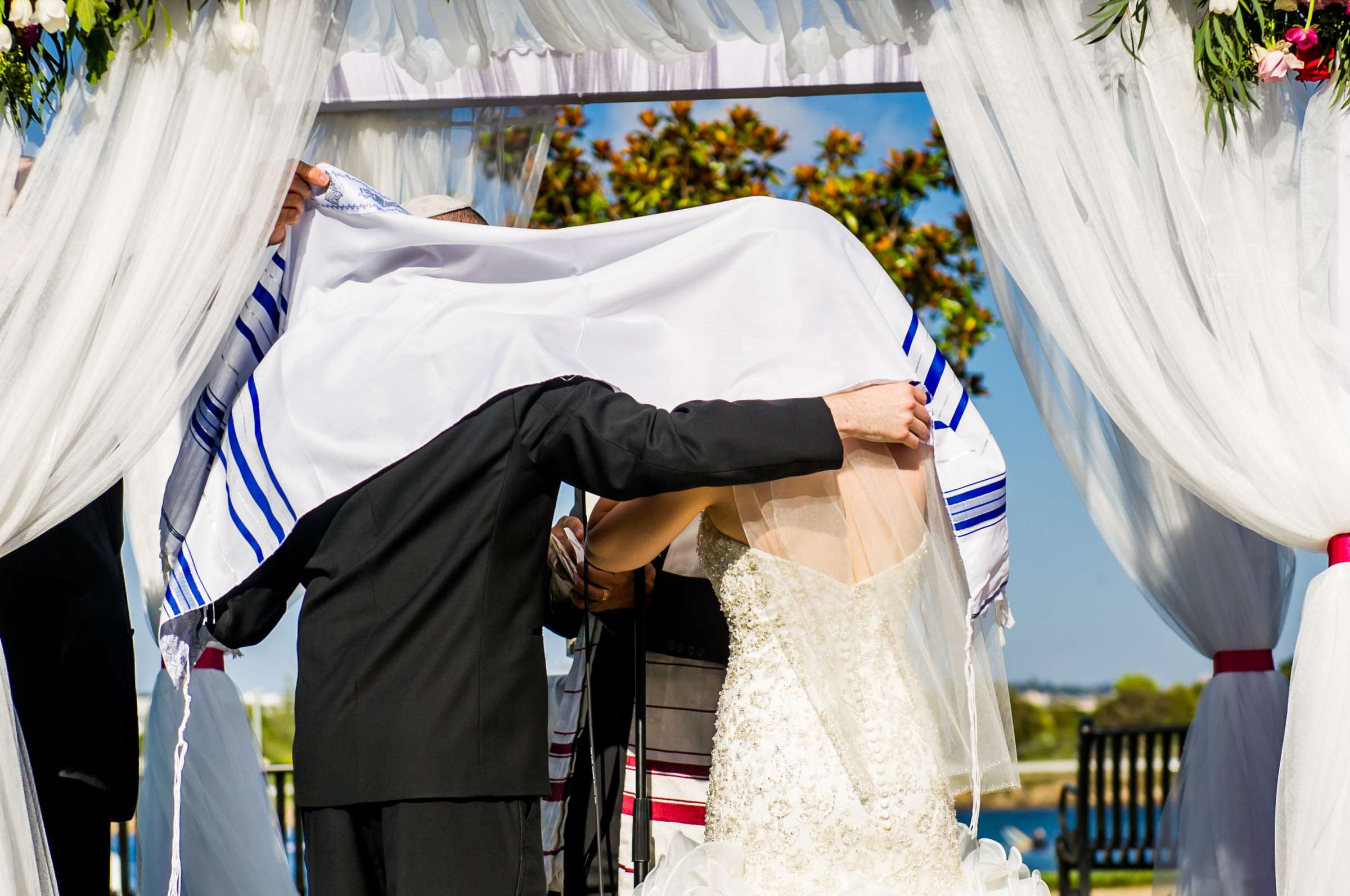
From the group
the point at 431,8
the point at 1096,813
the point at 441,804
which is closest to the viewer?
the point at 441,804

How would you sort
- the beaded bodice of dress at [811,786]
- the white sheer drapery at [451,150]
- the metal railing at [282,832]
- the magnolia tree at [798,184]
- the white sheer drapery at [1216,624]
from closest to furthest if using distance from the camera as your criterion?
the beaded bodice of dress at [811,786], the white sheer drapery at [1216,624], the white sheer drapery at [451,150], the metal railing at [282,832], the magnolia tree at [798,184]

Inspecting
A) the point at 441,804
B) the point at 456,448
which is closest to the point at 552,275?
the point at 456,448

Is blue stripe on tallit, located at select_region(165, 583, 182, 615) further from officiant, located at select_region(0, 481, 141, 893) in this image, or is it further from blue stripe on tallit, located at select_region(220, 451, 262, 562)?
officiant, located at select_region(0, 481, 141, 893)

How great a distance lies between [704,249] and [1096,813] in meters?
3.33

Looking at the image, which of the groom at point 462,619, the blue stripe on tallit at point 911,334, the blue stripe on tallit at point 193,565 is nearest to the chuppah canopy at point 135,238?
the blue stripe on tallit at point 193,565

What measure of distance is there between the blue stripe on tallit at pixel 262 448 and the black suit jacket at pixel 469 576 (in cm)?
11

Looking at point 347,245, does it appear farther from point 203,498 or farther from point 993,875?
point 993,875

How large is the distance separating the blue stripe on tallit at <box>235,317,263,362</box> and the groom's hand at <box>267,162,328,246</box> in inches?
6.8

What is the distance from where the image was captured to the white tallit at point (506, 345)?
235 centimetres

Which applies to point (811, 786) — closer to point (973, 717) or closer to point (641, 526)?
point (973, 717)

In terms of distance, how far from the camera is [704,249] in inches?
99.1

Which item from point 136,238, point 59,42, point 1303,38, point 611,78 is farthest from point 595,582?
point 1303,38

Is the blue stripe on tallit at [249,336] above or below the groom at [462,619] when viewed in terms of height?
above

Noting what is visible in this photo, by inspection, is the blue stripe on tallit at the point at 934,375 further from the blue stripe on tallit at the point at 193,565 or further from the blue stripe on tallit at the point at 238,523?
the blue stripe on tallit at the point at 193,565
